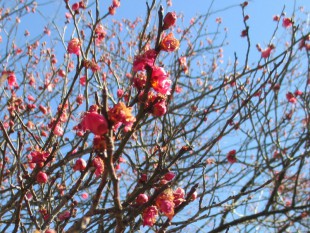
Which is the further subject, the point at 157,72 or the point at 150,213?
the point at 150,213

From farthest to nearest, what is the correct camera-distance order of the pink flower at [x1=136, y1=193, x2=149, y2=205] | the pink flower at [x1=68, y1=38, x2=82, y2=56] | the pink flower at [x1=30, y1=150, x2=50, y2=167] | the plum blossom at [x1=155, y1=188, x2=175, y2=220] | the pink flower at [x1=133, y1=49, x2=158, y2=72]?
A: 1. the pink flower at [x1=68, y1=38, x2=82, y2=56]
2. the pink flower at [x1=30, y1=150, x2=50, y2=167]
3. the pink flower at [x1=136, y1=193, x2=149, y2=205]
4. the plum blossom at [x1=155, y1=188, x2=175, y2=220]
5. the pink flower at [x1=133, y1=49, x2=158, y2=72]

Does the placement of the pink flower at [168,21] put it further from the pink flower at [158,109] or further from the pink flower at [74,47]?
the pink flower at [74,47]

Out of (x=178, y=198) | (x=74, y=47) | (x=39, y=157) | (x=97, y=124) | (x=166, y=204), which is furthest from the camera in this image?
(x=74, y=47)

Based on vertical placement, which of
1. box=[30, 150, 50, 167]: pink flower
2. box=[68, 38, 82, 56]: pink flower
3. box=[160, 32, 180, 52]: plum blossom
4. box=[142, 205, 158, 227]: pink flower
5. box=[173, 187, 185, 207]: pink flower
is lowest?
box=[142, 205, 158, 227]: pink flower

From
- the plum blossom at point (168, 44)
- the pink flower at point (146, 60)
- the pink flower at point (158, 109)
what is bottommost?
the pink flower at point (158, 109)

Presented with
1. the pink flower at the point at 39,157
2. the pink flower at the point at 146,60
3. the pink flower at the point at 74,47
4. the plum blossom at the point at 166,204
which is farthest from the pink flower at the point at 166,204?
the pink flower at the point at 74,47

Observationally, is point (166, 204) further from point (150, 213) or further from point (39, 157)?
point (39, 157)

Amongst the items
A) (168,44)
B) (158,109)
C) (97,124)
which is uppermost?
(168,44)

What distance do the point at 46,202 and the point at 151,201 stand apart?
1.11 m

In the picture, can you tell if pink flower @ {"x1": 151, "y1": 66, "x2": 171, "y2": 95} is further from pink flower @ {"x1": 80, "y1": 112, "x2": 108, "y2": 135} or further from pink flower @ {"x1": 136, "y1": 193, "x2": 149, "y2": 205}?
pink flower @ {"x1": 136, "y1": 193, "x2": 149, "y2": 205}

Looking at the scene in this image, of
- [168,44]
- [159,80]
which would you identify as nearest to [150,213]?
[159,80]

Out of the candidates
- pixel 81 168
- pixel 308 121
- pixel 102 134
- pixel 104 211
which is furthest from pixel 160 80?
pixel 308 121

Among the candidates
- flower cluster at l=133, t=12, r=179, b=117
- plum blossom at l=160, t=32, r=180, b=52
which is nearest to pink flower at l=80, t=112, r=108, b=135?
flower cluster at l=133, t=12, r=179, b=117

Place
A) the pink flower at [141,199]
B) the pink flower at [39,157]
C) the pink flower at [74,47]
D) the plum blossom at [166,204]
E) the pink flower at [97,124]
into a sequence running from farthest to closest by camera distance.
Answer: the pink flower at [74,47] → the pink flower at [39,157] → the pink flower at [141,199] → the plum blossom at [166,204] → the pink flower at [97,124]
